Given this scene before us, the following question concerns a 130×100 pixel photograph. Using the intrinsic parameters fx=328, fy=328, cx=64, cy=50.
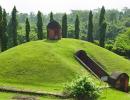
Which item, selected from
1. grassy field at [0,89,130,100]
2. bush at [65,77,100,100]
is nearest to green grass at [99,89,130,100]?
grassy field at [0,89,130,100]

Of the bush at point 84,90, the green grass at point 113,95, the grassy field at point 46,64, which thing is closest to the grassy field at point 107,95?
the green grass at point 113,95

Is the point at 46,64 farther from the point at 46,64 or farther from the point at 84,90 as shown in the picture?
the point at 84,90

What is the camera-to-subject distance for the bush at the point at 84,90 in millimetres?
36750

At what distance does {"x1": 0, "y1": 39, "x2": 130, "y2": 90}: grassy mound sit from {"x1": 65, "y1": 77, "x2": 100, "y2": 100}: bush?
847 cm

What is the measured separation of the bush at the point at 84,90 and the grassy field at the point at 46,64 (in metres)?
6.93

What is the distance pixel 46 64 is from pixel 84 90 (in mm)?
16389

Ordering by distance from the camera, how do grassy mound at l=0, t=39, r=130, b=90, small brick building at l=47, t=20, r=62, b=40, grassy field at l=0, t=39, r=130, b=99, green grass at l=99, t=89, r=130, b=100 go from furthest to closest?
small brick building at l=47, t=20, r=62, b=40, grassy mound at l=0, t=39, r=130, b=90, grassy field at l=0, t=39, r=130, b=99, green grass at l=99, t=89, r=130, b=100

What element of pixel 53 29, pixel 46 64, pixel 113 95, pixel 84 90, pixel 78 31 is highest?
pixel 53 29

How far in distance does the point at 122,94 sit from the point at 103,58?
14882 mm

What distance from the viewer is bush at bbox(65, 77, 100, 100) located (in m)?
36.8

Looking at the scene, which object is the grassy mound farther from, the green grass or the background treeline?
the background treeline

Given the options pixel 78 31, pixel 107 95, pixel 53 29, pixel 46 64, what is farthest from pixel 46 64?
pixel 78 31

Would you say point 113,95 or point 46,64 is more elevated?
point 46,64

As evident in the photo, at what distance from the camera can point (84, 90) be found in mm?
36719
